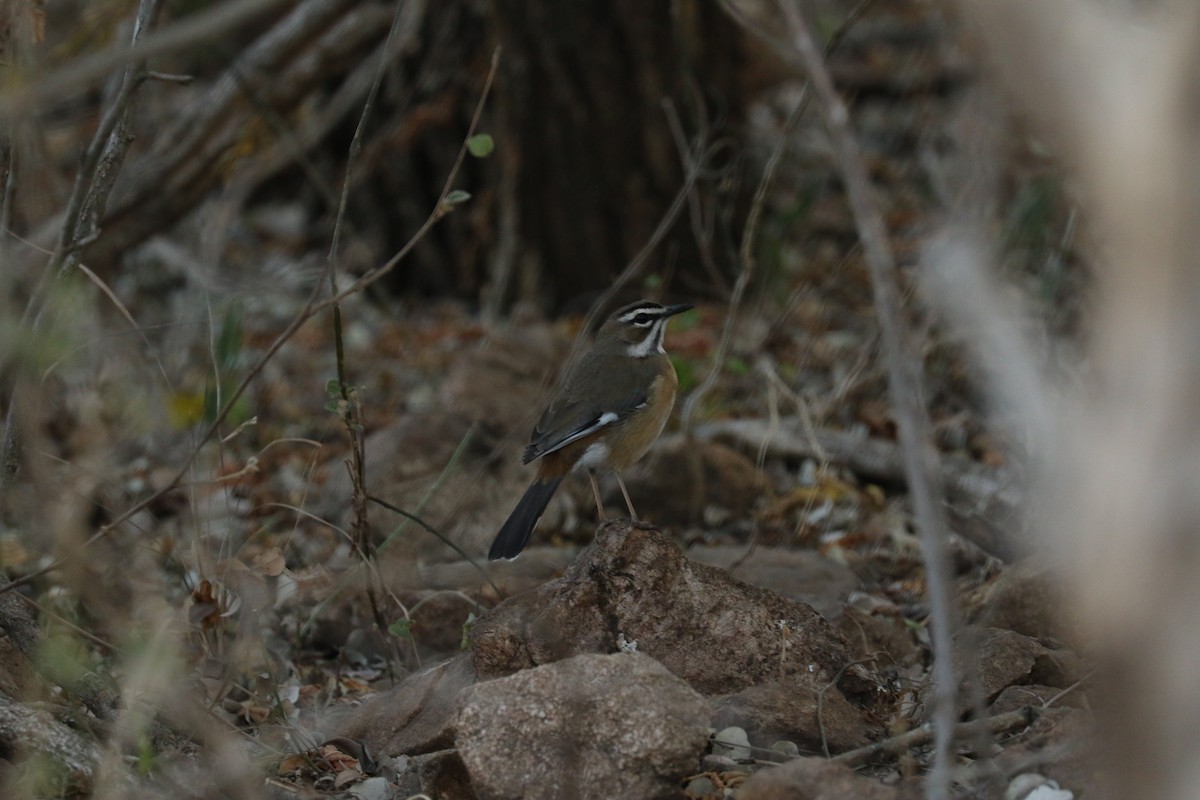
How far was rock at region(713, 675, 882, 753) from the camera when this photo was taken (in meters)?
4.09

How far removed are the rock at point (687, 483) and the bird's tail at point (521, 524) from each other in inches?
44.9

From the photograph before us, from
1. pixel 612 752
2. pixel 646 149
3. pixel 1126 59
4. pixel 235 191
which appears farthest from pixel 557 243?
pixel 1126 59

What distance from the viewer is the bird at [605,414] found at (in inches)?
225

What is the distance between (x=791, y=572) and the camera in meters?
5.90

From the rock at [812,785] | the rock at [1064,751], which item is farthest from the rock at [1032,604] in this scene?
the rock at [812,785]

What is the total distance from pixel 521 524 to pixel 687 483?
1.55m

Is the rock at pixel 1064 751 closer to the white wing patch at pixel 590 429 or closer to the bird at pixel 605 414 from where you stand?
the bird at pixel 605 414

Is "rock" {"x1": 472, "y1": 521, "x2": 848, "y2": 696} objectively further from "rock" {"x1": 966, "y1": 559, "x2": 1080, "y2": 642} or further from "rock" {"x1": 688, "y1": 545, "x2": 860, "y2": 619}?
"rock" {"x1": 688, "y1": 545, "x2": 860, "y2": 619}

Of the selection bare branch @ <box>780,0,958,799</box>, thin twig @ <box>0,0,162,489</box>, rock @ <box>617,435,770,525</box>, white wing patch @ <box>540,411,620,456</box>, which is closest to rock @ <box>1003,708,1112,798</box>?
bare branch @ <box>780,0,958,799</box>

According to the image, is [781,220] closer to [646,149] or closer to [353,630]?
[646,149]

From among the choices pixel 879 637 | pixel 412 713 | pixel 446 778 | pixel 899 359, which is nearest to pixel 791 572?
pixel 879 637

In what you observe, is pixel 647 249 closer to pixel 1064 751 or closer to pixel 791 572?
pixel 791 572

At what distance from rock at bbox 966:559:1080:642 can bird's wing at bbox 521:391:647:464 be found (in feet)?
5.77

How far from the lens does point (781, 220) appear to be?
28.6 ft
